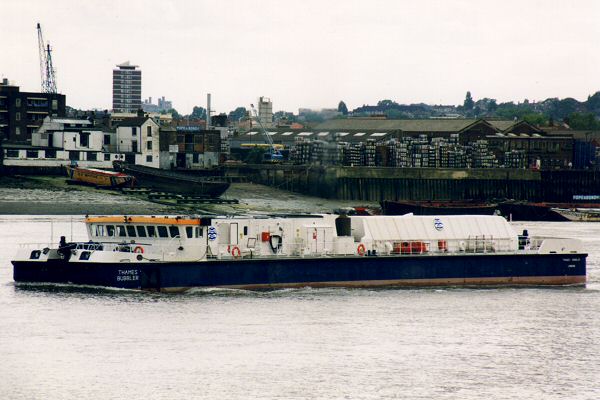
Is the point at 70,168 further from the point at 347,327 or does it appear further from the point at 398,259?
the point at 347,327

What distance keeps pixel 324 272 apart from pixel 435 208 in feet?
223

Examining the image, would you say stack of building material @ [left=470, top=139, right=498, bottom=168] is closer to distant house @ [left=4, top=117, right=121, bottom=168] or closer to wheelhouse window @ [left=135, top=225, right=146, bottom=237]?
distant house @ [left=4, top=117, right=121, bottom=168]

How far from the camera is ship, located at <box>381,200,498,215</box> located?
13025cm

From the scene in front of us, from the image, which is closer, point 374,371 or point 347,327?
point 374,371

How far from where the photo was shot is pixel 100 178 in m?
139

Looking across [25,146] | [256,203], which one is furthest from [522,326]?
[25,146]

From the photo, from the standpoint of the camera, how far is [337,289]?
211 feet

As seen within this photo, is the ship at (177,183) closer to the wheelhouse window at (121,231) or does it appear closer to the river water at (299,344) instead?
the river water at (299,344)

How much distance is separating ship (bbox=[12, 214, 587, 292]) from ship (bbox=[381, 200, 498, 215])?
190ft

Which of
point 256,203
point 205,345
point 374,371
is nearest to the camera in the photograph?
point 374,371

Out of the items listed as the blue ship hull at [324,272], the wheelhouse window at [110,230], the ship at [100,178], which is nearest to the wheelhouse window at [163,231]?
the blue ship hull at [324,272]

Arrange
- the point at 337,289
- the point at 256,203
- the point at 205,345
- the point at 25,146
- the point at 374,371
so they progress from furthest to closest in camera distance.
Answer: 1. the point at 25,146
2. the point at 256,203
3. the point at 337,289
4. the point at 205,345
5. the point at 374,371

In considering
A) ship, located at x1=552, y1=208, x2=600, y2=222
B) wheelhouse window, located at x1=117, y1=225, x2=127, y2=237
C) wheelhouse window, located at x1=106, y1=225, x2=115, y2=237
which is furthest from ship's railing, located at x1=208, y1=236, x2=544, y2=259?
ship, located at x1=552, y1=208, x2=600, y2=222

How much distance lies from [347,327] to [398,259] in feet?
39.0
